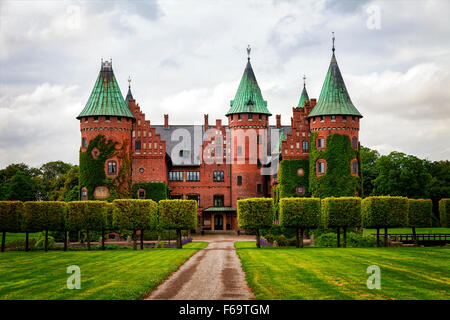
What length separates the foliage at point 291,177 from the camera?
2685 inches

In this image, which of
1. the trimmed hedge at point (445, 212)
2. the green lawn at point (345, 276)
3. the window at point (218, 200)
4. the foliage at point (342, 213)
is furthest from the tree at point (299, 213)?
the window at point (218, 200)

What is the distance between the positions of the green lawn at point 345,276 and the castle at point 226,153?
106ft

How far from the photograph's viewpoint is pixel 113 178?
68.4 m

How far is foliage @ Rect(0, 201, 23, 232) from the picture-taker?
46719mm

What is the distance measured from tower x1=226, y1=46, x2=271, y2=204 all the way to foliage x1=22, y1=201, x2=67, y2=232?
36421 millimetres

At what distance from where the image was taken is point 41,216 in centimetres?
4741

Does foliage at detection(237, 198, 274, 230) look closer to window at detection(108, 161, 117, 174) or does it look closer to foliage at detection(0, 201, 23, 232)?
foliage at detection(0, 201, 23, 232)

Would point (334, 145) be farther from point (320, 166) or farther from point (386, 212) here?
point (386, 212)

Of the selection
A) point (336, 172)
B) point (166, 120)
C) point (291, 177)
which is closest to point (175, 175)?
point (166, 120)

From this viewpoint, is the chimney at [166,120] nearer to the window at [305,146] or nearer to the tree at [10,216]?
the window at [305,146]

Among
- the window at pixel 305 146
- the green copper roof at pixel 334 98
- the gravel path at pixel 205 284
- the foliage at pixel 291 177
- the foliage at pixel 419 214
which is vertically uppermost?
the green copper roof at pixel 334 98

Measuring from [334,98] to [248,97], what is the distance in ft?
52.5

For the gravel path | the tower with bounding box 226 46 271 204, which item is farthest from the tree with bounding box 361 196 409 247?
the tower with bounding box 226 46 271 204
